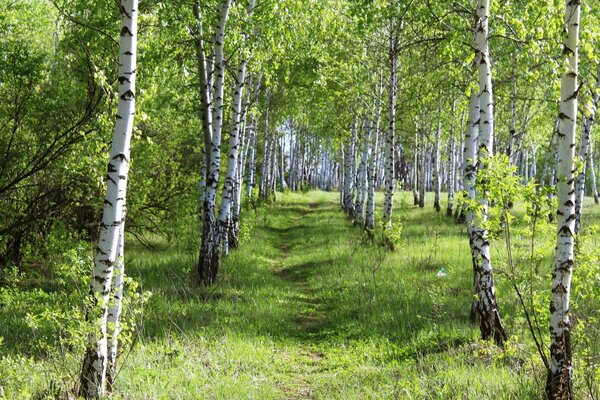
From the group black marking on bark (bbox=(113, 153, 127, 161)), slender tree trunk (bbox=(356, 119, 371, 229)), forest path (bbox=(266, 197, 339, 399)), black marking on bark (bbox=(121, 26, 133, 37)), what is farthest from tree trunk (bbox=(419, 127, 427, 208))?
black marking on bark (bbox=(113, 153, 127, 161))

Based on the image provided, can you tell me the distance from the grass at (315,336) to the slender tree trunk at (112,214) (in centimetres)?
31

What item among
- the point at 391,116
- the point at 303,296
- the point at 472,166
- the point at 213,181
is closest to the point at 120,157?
the point at 472,166

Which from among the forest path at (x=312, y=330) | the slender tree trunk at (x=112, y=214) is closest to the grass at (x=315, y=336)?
the forest path at (x=312, y=330)

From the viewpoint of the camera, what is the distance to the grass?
5.46 meters

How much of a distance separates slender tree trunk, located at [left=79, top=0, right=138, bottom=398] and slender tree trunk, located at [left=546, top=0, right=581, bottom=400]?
3935 mm

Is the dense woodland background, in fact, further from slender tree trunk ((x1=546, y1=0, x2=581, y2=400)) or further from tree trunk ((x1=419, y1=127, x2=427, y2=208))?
tree trunk ((x1=419, y1=127, x2=427, y2=208))

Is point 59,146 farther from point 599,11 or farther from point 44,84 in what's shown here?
point 599,11

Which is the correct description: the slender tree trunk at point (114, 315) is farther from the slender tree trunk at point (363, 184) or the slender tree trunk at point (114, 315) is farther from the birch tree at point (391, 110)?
the slender tree trunk at point (363, 184)

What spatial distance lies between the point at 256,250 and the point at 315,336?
7.30 meters

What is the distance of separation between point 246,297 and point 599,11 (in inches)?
452

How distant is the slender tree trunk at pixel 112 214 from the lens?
Result: 15.9ft

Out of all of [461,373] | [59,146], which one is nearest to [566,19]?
[461,373]

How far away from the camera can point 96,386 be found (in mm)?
4883

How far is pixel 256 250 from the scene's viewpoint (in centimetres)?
1539
